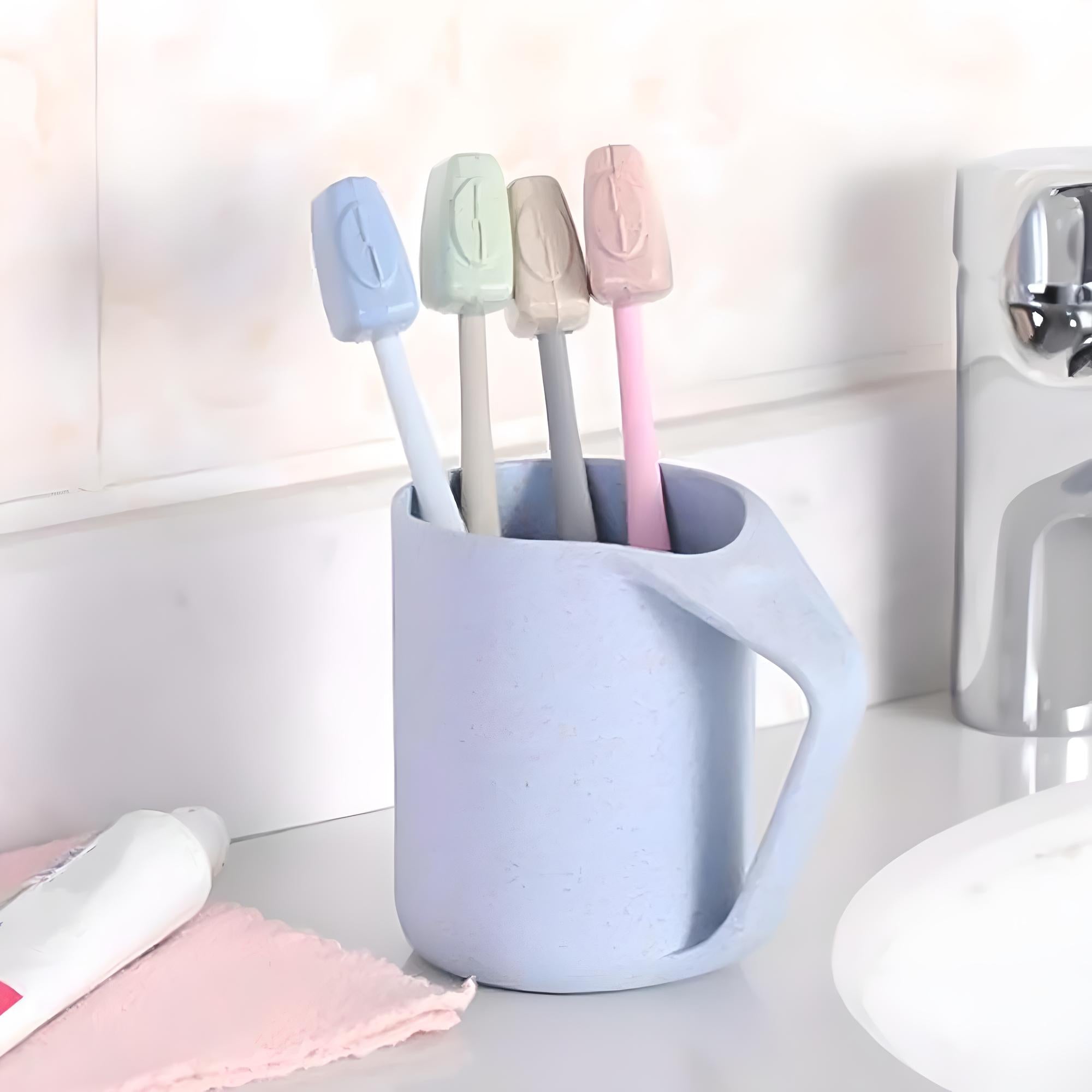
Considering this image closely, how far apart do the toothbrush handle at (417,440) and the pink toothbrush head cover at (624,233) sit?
5 centimetres

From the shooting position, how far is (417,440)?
0.36 meters

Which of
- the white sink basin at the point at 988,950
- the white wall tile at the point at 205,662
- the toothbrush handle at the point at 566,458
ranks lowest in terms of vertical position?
the white sink basin at the point at 988,950

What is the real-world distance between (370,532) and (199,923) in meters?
0.13

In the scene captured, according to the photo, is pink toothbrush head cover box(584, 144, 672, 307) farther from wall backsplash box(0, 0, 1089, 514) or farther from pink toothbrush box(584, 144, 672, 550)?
wall backsplash box(0, 0, 1089, 514)

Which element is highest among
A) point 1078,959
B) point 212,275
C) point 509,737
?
point 212,275

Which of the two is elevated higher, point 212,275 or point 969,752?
point 212,275

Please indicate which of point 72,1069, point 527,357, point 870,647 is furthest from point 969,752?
point 72,1069

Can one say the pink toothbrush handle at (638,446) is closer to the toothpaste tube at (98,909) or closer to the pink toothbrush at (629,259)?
the pink toothbrush at (629,259)

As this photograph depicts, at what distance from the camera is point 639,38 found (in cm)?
51

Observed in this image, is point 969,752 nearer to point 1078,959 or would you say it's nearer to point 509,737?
point 1078,959

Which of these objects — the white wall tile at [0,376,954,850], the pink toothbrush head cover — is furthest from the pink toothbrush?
the white wall tile at [0,376,954,850]

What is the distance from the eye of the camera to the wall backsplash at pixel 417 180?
0.42m

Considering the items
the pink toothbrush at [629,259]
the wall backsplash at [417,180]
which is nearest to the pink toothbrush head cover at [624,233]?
the pink toothbrush at [629,259]

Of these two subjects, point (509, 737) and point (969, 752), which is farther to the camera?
point (969, 752)
